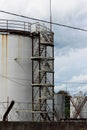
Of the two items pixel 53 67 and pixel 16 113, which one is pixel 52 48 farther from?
pixel 16 113

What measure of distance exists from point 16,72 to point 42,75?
7.34 feet

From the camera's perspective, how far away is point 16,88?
35031 millimetres

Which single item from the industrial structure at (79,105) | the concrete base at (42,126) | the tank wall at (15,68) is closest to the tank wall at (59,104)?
the industrial structure at (79,105)

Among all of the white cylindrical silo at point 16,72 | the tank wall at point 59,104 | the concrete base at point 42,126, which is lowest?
the concrete base at point 42,126

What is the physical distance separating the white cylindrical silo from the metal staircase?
426 millimetres

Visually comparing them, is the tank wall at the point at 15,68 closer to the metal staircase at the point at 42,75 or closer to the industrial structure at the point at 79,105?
the metal staircase at the point at 42,75

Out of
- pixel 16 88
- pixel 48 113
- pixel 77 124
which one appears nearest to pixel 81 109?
pixel 48 113

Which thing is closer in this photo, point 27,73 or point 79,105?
point 27,73

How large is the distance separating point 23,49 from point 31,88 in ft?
11.0

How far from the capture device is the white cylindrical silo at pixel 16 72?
3469 cm

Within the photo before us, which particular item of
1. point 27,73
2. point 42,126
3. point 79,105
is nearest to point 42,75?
point 27,73

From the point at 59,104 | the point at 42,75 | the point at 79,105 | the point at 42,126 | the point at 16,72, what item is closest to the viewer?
the point at 42,126

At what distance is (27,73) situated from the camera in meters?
35.6

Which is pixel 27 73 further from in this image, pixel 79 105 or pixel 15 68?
pixel 79 105
